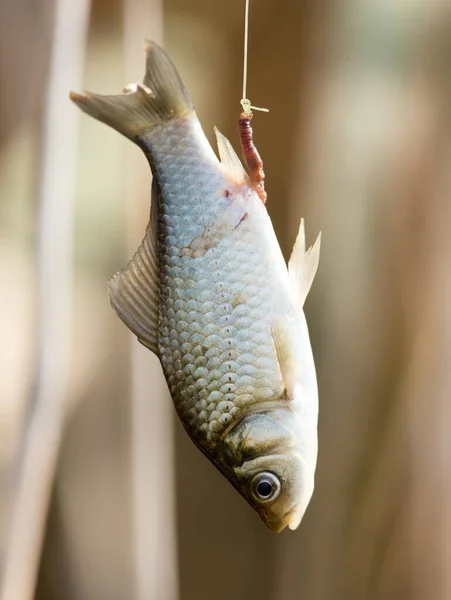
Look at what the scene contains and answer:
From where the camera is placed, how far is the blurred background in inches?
49.2

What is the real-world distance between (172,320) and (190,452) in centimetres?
80

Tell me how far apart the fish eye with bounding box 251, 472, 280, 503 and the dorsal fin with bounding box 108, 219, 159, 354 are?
0.15 meters

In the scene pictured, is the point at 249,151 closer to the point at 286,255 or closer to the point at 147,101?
the point at 147,101

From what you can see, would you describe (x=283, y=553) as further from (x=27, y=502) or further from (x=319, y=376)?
(x=27, y=502)

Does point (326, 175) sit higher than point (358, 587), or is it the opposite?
point (326, 175)

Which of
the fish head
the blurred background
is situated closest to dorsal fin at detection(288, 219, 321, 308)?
the fish head

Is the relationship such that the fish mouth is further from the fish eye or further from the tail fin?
the tail fin

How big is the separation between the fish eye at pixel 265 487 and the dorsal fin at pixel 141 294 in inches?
6.0

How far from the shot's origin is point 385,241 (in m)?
1.27

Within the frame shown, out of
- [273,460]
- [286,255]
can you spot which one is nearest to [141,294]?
[273,460]

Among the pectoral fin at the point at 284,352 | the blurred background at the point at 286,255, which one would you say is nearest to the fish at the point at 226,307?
the pectoral fin at the point at 284,352

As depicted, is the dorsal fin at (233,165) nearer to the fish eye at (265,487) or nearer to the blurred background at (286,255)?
the fish eye at (265,487)

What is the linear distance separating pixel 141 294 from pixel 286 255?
710 mm

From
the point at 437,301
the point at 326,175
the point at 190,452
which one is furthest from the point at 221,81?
the point at 190,452
